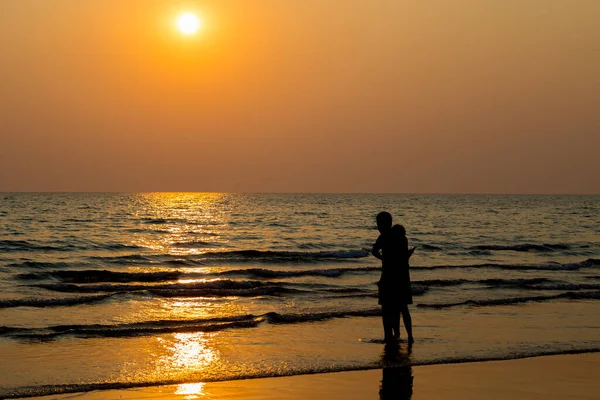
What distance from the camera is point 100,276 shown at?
25.6 m

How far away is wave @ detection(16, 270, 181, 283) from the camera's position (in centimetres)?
2464

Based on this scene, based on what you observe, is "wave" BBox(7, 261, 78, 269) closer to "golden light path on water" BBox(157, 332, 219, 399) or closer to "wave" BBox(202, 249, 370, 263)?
"wave" BBox(202, 249, 370, 263)

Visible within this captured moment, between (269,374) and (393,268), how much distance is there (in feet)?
9.05

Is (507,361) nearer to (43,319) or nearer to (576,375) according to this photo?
(576,375)

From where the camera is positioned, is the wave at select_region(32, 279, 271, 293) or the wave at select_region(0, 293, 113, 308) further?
the wave at select_region(32, 279, 271, 293)

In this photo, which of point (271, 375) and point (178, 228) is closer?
point (271, 375)

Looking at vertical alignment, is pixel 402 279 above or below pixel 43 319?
above

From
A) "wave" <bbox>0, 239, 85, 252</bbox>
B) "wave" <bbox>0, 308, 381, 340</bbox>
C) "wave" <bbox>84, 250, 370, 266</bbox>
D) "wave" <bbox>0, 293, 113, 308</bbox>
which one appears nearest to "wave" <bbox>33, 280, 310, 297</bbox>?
"wave" <bbox>0, 293, 113, 308</bbox>

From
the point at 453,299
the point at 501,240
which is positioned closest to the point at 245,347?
the point at 453,299

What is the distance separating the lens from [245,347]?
12375 mm

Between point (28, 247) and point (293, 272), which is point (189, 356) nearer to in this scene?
point (293, 272)

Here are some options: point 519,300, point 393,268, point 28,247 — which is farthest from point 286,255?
point 393,268

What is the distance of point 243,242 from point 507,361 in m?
30.6

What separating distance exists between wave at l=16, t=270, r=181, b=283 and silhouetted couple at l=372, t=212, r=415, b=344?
1436cm
